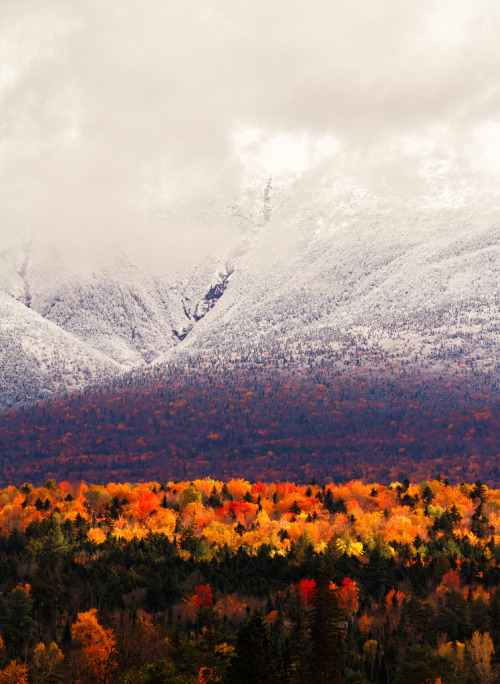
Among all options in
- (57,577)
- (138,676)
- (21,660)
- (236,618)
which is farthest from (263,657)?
(57,577)

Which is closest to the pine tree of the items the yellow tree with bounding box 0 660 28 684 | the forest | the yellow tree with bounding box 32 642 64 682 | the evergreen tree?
the forest

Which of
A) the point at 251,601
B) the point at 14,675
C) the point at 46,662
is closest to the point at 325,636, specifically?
the point at 46,662

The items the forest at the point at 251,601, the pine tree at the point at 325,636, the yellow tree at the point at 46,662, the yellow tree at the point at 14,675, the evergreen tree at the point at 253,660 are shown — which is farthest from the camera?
the yellow tree at the point at 14,675

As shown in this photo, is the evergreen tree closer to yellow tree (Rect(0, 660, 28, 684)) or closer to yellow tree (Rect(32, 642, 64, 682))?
yellow tree (Rect(32, 642, 64, 682))

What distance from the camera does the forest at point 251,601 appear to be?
80.8 metres

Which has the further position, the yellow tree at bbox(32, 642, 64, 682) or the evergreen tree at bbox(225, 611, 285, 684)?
the yellow tree at bbox(32, 642, 64, 682)

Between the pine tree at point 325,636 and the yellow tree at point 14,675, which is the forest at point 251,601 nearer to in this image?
the pine tree at point 325,636

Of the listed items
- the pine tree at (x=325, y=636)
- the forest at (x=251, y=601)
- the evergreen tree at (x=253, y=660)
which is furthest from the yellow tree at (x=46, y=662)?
the pine tree at (x=325, y=636)

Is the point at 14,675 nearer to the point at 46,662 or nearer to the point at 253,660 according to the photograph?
the point at 46,662

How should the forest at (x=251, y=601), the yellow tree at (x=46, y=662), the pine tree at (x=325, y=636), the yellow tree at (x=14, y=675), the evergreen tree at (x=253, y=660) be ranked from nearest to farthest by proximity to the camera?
the evergreen tree at (x=253, y=660) → the pine tree at (x=325, y=636) → the forest at (x=251, y=601) → the yellow tree at (x=46, y=662) → the yellow tree at (x=14, y=675)

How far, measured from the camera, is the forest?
8075 cm

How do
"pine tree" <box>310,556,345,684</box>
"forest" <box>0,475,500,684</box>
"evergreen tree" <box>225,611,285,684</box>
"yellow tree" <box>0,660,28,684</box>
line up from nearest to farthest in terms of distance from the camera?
"evergreen tree" <box>225,611,285,684</box>, "pine tree" <box>310,556,345,684</box>, "forest" <box>0,475,500,684</box>, "yellow tree" <box>0,660,28,684</box>

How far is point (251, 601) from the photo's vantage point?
138 meters

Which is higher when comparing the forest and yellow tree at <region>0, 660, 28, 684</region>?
the forest
